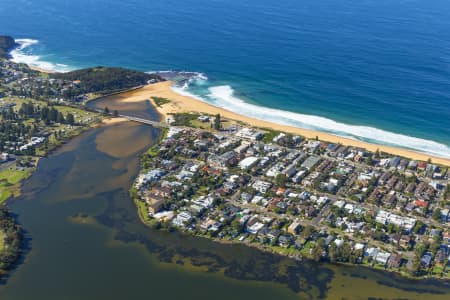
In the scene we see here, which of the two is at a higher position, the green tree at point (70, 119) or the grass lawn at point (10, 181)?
the green tree at point (70, 119)

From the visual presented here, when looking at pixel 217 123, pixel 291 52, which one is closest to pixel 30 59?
pixel 217 123

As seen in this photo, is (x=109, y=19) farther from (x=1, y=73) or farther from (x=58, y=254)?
(x=58, y=254)

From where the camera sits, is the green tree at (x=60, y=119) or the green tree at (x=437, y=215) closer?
the green tree at (x=437, y=215)

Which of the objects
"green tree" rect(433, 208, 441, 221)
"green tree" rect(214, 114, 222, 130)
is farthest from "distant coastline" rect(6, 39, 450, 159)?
"green tree" rect(433, 208, 441, 221)

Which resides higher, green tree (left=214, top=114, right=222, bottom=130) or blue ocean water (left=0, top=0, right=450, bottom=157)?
blue ocean water (left=0, top=0, right=450, bottom=157)

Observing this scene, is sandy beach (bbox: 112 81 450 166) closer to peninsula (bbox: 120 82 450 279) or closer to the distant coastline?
peninsula (bbox: 120 82 450 279)

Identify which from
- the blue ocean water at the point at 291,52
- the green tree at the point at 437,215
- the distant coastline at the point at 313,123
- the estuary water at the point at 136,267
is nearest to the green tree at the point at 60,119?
the estuary water at the point at 136,267

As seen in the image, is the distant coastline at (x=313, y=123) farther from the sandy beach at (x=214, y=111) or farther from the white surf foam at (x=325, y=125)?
the sandy beach at (x=214, y=111)
